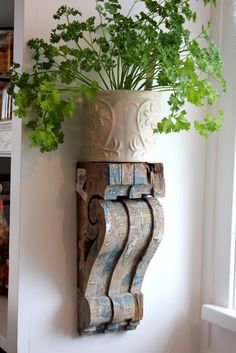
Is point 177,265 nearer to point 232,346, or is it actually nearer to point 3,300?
point 232,346

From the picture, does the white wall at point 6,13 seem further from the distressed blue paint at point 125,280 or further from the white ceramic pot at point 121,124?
the distressed blue paint at point 125,280

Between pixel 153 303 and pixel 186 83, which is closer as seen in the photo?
pixel 186 83

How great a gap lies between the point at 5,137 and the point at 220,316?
851 mm

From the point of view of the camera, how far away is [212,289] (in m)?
1.44

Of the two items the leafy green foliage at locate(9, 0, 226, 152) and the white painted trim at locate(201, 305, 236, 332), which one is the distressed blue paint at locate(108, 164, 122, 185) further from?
the white painted trim at locate(201, 305, 236, 332)

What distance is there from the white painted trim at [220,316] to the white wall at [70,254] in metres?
0.08

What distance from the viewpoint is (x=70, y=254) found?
1.27 m

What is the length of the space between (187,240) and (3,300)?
674 millimetres

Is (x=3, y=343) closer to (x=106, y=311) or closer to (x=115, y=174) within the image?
(x=106, y=311)

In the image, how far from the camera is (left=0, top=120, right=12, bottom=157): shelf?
140cm


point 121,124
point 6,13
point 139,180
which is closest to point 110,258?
point 139,180

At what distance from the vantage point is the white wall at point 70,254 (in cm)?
120

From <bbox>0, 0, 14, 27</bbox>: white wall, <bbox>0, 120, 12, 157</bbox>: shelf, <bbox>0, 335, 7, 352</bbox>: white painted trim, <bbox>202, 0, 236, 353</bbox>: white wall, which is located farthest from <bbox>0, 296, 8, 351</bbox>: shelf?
<bbox>0, 0, 14, 27</bbox>: white wall

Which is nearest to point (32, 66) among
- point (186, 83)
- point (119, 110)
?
point (119, 110)
